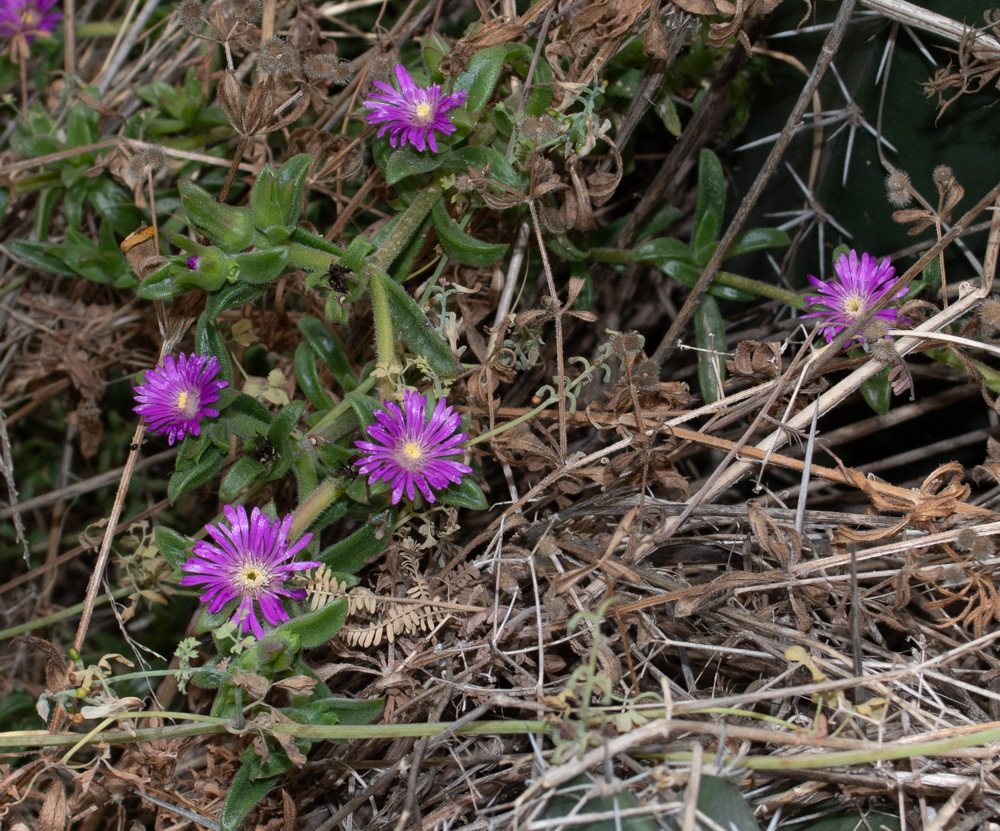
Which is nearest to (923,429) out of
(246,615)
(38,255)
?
(246,615)

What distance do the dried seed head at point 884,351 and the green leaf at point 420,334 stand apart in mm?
610

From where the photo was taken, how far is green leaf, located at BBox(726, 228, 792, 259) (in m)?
1.57

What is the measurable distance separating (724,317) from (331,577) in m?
1.00

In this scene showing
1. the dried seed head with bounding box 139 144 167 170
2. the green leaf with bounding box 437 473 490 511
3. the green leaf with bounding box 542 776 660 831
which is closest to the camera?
the green leaf with bounding box 542 776 660 831

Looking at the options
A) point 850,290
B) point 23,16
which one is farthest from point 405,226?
point 23,16

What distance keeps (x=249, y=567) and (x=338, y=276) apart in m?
0.45

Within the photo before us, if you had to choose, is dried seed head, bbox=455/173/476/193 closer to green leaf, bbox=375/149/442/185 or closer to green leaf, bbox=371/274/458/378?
green leaf, bbox=375/149/442/185

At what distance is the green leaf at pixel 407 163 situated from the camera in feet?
4.34

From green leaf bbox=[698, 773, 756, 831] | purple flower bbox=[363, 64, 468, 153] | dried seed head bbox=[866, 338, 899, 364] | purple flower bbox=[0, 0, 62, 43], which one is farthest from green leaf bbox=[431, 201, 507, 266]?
purple flower bbox=[0, 0, 62, 43]

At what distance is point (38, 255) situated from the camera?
5.84 ft

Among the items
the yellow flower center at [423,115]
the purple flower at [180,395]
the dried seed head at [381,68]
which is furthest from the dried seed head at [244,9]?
the purple flower at [180,395]

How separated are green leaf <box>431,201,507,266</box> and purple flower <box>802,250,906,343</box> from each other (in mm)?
496

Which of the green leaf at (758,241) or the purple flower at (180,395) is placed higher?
the green leaf at (758,241)

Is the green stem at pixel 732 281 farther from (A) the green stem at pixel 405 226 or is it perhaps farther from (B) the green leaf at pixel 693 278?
(A) the green stem at pixel 405 226
